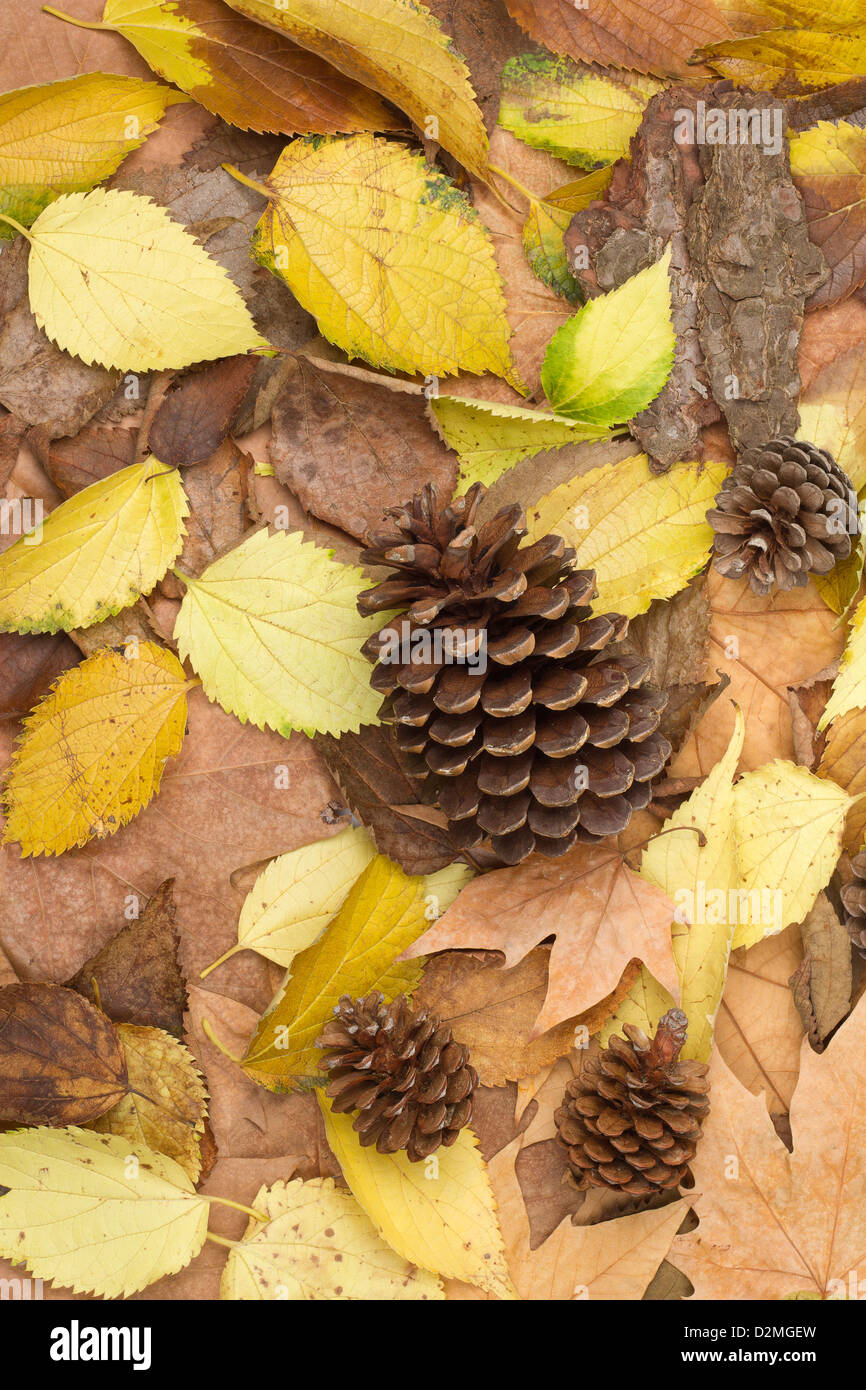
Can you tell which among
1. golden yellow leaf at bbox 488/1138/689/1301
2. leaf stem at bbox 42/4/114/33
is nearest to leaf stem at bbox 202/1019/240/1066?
golden yellow leaf at bbox 488/1138/689/1301

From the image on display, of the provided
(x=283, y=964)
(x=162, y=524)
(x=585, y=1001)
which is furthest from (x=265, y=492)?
(x=585, y=1001)

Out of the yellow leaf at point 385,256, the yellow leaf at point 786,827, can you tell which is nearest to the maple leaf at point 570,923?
the yellow leaf at point 786,827

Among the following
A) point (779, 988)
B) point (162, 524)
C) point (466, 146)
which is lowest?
point (779, 988)

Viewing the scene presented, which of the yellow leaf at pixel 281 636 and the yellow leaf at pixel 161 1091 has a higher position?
the yellow leaf at pixel 281 636

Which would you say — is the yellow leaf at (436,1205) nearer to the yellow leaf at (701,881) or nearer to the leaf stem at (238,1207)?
the leaf stem at (238,1207)

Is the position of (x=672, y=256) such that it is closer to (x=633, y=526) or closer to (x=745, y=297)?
(x=745, y=297)

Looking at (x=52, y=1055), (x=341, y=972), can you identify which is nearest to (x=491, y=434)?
(x=341, y=972)

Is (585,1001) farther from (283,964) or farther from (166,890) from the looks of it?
(166,890)
